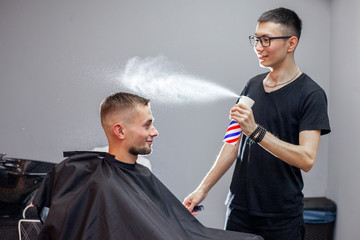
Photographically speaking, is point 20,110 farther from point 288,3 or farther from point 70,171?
point 288,3

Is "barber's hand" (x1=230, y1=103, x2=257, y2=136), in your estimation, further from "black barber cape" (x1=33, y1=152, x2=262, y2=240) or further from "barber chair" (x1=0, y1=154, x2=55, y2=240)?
"barber chair" (x1=0, y1=154, x2=55, y2=240)

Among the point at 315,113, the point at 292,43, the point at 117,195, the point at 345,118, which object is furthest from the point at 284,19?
the point at 345,118

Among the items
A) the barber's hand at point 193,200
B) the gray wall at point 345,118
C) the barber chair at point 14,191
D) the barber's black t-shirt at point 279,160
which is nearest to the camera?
the barber's black t-shirt at point 279,160

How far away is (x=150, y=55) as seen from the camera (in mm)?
3197

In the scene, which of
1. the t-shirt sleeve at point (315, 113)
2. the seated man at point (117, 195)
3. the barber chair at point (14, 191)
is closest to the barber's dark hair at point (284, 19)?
the t-shirt sleeve at point (315, 113)

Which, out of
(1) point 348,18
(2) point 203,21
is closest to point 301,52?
(1) point 348,18

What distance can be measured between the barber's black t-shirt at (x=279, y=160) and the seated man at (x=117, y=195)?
236 millimetres

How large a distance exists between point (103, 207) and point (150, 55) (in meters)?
1.91

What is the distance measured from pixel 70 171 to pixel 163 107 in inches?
68.7

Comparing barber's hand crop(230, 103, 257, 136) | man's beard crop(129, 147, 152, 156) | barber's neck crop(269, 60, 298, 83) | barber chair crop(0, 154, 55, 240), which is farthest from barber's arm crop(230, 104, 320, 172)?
barber chair crop(0, 154, 55, 240)

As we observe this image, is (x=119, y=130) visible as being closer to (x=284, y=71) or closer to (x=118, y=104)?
(x=118, y=104)

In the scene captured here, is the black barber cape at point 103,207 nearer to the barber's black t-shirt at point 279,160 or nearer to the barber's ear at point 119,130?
the barber's ear at point 119,130

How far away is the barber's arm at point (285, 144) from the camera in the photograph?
5.38ft

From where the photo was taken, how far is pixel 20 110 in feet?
10.3
